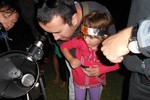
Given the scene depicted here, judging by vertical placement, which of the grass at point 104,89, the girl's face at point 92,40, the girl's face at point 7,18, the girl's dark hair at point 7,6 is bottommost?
the grass at point 104,89

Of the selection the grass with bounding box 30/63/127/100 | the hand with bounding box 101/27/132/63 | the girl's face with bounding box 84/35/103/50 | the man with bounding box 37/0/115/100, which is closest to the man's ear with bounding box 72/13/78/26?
the man with bounding box 37/0/115/100

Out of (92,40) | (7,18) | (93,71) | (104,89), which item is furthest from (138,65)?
(104,89)

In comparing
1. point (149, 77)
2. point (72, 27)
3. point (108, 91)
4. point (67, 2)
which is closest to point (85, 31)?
point (72, 27)

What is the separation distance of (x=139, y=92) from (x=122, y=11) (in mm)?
4792

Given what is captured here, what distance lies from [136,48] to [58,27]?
2.85ft

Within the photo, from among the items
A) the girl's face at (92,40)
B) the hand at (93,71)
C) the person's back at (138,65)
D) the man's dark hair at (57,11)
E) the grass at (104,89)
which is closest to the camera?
the person's back at (138,65)

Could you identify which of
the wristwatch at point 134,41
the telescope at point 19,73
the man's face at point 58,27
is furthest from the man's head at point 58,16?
the wristwatch at point 134,41

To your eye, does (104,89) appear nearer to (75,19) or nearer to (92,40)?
(92,40)

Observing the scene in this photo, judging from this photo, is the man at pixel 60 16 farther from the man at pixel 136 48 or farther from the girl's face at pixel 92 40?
the man at pixel 136 48

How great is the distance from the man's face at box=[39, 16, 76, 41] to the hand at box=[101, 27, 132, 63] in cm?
71

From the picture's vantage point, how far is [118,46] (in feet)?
3.65

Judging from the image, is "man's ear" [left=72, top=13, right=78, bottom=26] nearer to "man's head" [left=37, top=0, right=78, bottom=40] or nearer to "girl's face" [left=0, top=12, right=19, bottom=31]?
"man's head" [left=37, top=0, right=78, bottom=40]

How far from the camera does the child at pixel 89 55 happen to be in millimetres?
1937

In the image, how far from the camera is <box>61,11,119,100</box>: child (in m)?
1.94
